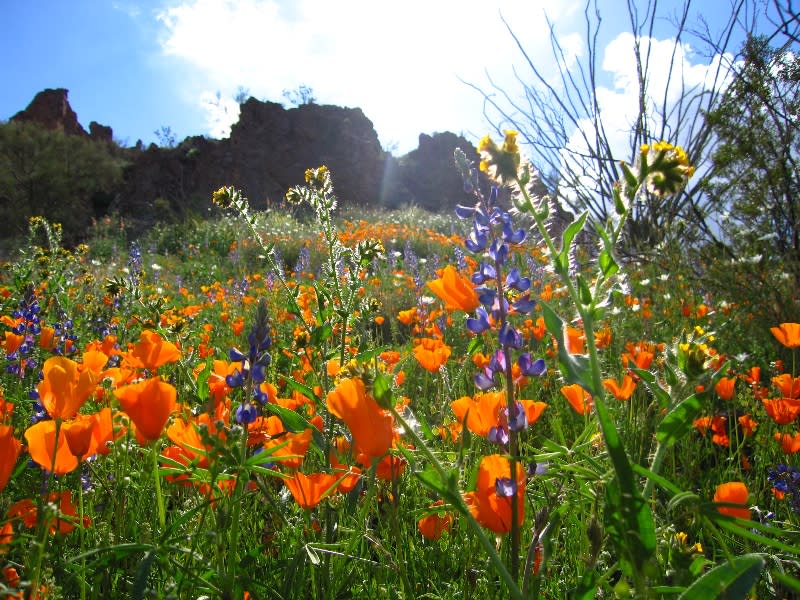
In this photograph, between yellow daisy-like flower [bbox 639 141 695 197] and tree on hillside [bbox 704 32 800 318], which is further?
tree on hillside [bbox 704 32 800 318]

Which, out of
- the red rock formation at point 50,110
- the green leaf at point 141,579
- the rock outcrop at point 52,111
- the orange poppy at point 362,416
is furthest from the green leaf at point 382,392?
the red rock formation at point 50,110

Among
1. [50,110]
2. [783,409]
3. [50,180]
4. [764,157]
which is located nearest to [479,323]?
[783,409]

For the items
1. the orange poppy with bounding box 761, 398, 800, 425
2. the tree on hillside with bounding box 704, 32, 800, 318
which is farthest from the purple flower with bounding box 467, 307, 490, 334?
the tree on hillside with bounding box 704, 32, 800, 318

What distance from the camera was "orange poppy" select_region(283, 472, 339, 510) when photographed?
0.95 meters

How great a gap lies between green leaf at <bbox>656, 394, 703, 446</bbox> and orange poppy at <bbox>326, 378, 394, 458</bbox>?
0.39m

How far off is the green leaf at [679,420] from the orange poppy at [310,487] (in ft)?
1.87

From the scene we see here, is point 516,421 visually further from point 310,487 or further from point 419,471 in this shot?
point 310,487

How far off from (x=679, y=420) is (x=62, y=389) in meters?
1.00

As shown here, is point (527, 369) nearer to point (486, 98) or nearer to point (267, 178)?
point (486, 98)

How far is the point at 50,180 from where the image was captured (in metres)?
29.7

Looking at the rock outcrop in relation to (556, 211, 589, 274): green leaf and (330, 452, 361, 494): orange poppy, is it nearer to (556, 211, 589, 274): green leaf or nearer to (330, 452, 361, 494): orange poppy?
(330, 452, 361, 494): orange poppy

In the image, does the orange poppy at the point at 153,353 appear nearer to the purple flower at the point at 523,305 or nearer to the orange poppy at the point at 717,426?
the purple flower at the point at 523,305

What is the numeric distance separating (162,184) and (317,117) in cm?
1100

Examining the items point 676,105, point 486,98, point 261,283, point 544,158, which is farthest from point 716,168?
point 261,283
